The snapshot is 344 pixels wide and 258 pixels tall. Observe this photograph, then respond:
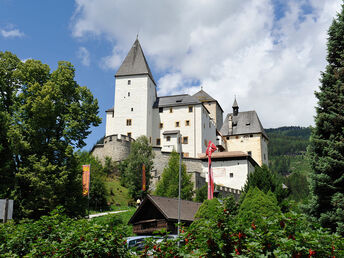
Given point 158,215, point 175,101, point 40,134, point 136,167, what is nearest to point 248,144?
A: point 175,101

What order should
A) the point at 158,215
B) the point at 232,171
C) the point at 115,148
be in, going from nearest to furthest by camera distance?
the point at 158,215 → the point at 232,171 → the point at 115,148

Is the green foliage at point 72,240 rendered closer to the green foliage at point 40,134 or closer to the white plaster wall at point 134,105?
the green foliage at point 40,134

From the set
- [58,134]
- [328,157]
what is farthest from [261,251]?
[58,134]

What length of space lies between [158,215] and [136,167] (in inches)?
791

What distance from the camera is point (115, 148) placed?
5088 cm

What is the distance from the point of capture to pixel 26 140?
2386 cm

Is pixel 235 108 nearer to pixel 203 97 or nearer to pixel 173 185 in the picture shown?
pixel 203 97

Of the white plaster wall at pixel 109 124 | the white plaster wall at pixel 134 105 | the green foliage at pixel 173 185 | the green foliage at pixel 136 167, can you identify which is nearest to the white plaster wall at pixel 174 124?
the white plaster wall at pixel 134 105

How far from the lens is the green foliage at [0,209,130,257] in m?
6.05

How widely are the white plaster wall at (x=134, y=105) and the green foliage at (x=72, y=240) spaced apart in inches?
1918

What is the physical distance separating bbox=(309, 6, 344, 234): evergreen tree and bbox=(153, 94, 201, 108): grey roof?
41.6 m

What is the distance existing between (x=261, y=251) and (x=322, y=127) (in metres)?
12.2

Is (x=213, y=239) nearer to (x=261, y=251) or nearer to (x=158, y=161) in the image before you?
(x=261, y=251)

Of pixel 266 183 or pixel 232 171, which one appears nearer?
pixel 266 183
